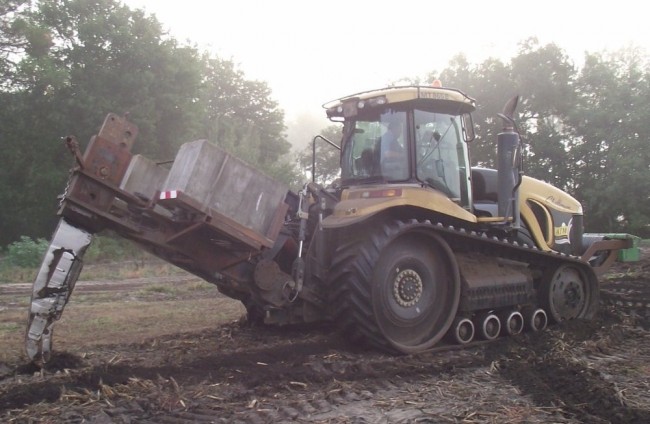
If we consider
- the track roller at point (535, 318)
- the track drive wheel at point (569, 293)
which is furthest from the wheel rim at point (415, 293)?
the track drive wheel at point (569, 293)

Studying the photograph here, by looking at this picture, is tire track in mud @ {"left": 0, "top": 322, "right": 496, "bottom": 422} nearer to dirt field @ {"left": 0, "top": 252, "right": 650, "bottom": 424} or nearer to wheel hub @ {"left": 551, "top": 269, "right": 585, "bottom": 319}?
dirt field @ {"left": 0, "top": 252, "right": 650, "bottom": 424}

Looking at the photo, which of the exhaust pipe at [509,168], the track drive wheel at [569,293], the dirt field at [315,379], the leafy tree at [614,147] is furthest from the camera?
the leafy tree at [614,147]

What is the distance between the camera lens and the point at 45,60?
2361 centimetres

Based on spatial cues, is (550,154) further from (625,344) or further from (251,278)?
(251,278)

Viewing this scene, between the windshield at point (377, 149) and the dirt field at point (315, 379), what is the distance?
197cm

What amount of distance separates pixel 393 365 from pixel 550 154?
26234 millimetres

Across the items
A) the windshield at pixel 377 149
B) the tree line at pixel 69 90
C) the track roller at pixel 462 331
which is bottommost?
the track roller at pixel 462 331

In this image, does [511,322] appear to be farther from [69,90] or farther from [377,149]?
[69,90]

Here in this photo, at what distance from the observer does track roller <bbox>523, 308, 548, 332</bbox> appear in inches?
308

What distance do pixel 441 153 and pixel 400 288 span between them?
1696mm

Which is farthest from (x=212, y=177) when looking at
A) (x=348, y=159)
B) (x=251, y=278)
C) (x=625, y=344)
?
(x=625, y=344)

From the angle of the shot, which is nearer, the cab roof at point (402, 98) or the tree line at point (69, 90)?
the cab roof at point (402, 98)

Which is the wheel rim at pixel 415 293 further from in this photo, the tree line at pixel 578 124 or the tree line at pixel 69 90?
the tree line at pixel 69 90

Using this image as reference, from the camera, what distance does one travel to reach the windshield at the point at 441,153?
6930 millimetres
